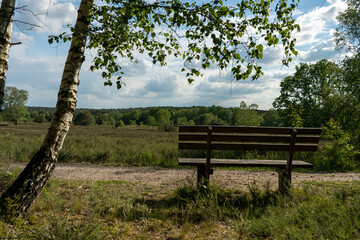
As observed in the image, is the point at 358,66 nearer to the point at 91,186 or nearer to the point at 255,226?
the point at 255,226

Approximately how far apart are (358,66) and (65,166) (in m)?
16.3

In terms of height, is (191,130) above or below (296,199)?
above

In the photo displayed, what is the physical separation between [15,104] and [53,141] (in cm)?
8028

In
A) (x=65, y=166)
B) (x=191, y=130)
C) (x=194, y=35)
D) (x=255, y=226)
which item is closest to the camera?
(x=255, y=226)

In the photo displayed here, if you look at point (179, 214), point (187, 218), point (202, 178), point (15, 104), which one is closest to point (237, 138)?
point (202, 178)

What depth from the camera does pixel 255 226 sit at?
364 cm

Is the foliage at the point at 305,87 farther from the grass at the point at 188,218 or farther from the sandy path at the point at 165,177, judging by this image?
the grass at the point at 188,218

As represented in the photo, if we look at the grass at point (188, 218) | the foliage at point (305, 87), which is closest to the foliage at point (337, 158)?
the grass at point (188, 218)

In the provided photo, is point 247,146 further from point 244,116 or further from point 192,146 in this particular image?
point 244,116

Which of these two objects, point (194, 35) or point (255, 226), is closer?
point (255, 226)

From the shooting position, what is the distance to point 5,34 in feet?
13.6

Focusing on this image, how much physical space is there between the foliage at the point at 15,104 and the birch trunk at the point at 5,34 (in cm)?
7699

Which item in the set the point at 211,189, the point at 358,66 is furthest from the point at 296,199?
the point at 358,66

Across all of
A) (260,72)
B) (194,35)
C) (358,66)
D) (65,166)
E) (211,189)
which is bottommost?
(65,166)
